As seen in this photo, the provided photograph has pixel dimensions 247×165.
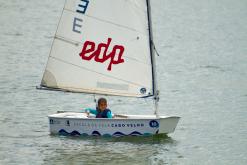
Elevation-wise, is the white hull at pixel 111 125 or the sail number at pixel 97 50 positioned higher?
the sail number at pixel 97 50

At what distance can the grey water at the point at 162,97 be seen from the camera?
36062mm

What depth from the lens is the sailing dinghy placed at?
37438mm

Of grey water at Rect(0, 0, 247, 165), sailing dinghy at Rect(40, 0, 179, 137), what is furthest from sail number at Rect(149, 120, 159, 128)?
grey water at Rect(0, 0, 247, 165)

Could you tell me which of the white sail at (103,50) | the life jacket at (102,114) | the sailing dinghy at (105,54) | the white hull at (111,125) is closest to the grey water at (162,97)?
the white hull at (111,125)

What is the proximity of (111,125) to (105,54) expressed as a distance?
10.4 feet

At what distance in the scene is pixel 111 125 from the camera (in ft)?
120

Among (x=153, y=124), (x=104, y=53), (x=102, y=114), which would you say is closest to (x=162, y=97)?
(x=104, y=53)

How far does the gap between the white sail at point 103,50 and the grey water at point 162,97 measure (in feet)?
7.49

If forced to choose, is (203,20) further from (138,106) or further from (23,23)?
(138,106)

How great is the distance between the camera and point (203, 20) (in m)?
75.1

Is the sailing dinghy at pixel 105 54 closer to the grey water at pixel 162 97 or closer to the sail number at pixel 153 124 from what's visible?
the sail number at pixel 153 124

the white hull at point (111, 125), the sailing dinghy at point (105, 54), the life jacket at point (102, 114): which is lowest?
the white hull at point (111, 125)

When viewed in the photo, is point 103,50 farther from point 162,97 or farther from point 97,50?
point 162,97

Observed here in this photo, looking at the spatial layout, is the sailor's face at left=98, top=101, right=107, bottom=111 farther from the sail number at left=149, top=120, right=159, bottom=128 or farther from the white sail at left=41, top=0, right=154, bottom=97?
the sail number at left=149, top=120, right=159, bottom=128
